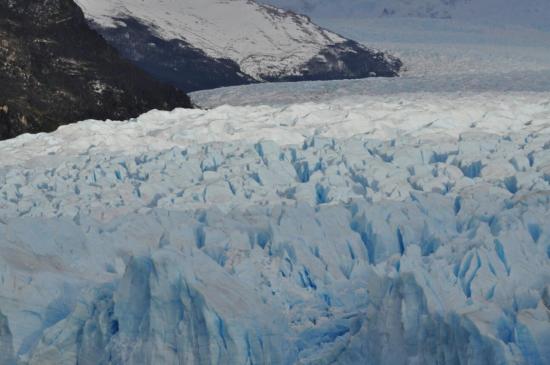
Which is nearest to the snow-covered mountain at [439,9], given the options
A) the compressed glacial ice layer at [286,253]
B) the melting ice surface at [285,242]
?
the melting ice surface at [285,242]

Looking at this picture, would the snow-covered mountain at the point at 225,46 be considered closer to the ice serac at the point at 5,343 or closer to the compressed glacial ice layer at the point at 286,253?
the compressed glacial ice layer at the point at 286,253

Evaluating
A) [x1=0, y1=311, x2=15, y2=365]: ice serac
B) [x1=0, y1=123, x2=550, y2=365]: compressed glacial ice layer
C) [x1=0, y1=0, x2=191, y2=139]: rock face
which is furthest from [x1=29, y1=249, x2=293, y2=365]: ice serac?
[x1=0, y1=0, x2=191, y2=139]: rock face

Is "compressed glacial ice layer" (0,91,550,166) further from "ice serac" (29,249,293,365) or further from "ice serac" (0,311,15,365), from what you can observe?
"ice serac" (29,249,293,365)

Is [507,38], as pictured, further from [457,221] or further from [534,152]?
[457,221]

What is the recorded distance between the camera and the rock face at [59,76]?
1983 centimetres

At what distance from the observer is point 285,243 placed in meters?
10.2

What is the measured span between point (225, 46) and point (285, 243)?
1291 inches

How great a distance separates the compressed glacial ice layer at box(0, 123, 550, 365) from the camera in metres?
8.23

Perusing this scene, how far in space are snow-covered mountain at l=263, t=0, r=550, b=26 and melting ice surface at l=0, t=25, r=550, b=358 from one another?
60.4 meters

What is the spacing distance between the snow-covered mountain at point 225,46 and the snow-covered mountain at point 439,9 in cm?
3233

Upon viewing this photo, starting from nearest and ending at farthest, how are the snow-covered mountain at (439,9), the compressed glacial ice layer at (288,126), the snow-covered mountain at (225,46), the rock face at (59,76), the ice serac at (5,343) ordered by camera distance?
the ice serac at (5,343)
the compressed glacial ice layer at (288,126)
the rock face at (59,76)
the snow-covered mountain at (225,46)
the snow-covered mountain at (439,9)

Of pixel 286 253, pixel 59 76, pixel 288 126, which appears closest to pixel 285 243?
pixel 286 253

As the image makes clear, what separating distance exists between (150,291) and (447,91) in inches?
545

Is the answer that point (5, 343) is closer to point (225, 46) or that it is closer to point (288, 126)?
point (288, 126)
